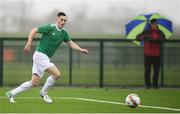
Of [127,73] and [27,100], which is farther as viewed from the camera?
[127,73]

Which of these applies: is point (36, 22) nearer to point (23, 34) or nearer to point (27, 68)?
point (23, 34)

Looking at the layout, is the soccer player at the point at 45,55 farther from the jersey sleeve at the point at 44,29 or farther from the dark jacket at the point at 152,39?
the dark jacket at the point at 152,39

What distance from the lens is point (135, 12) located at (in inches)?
1161

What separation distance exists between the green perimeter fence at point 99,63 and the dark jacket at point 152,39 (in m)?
0.40

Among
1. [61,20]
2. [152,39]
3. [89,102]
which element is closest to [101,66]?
[152,39]

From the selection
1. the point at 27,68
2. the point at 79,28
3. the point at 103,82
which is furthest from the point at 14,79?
the point at 79,28

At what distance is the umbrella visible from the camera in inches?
941

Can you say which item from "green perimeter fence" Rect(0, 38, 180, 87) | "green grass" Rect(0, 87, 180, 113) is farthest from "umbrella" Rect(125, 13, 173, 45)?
"green grass" Rect(0, 87, 180, 113)

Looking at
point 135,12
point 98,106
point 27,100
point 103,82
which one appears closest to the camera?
point 98,106

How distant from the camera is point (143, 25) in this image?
23859 mm

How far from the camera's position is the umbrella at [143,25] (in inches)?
941

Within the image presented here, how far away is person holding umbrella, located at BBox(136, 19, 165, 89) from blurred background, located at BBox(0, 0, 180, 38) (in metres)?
6.12

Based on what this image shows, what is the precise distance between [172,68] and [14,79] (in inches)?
193

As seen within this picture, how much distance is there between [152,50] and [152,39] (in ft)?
1.09
